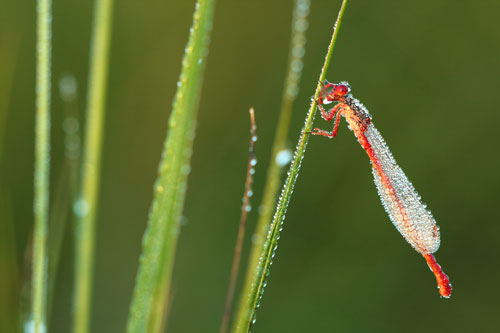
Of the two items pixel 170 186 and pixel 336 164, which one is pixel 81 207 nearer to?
pixel 170 186

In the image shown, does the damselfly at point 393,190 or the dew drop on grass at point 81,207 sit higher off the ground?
the damselfly at point 393,190

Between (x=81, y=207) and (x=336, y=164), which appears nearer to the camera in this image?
(x=81, y=207)

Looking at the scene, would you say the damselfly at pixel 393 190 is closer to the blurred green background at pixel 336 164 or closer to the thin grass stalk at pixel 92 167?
the blurred green background at pixel 336 164

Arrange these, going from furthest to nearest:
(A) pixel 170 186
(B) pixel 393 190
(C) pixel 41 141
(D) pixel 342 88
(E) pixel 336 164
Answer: (E) pixel 336 164 < (B) pixel 393 190 < (D) pixel 342 88 < (C) pixel 41 141 < (A) pixel 170 186

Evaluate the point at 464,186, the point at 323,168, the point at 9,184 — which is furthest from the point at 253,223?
the point at 9,184

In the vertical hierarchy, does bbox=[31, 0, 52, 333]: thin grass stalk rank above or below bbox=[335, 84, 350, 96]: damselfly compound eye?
below

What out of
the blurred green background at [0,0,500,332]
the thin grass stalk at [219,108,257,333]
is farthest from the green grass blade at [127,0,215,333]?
the blurred green background at [0,0,500,332]

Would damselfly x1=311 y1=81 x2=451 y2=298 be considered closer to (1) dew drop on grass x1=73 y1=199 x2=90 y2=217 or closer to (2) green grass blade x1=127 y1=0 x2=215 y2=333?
(1) dew drop on grass x1=73 y1=199 x2=90 y2=217

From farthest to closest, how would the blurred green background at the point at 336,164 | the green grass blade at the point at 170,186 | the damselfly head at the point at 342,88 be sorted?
1. the blurred green background at the point at 336,164
2. the damselfly head at the point at 342,88
3. the green grass blade at the point at 170,186

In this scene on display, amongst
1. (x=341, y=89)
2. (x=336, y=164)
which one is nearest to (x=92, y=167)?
(x=341, y=89)

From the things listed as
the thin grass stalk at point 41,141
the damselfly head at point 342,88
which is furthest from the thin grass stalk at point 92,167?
the damselfly head at point 342,88
